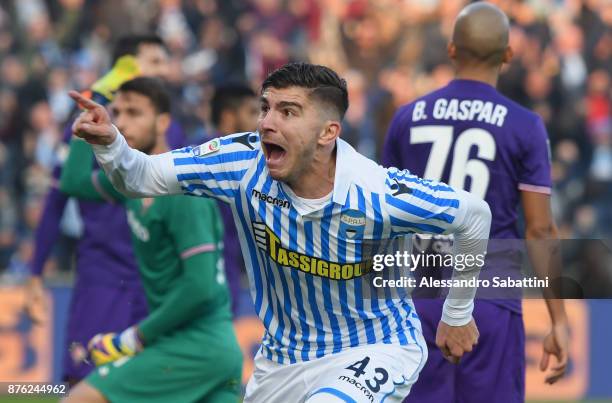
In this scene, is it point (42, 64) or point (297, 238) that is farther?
point (42, 64)

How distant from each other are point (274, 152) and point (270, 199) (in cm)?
24

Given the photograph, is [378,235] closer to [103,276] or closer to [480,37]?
[480,37]

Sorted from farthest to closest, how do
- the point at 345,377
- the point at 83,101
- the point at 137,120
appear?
the point at 137,120 → the point at 345,377 → the point at 83,101

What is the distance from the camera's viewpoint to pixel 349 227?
592cm

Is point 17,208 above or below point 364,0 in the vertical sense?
below

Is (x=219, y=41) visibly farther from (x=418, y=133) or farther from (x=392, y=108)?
(x=418, y=133)

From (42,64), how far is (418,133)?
38.1 ft

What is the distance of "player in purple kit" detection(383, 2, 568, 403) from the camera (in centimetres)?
704

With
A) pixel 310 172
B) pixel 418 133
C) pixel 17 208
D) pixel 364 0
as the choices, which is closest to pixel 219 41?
pixel 364 0

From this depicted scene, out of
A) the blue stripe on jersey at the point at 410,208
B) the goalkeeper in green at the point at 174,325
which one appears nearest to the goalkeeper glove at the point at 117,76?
the goalkeeper in green at the point at 174,325

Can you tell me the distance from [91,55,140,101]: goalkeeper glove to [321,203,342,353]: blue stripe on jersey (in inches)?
104

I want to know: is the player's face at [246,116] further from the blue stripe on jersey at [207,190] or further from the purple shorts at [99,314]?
the blue stripe on jersey at [207,190]

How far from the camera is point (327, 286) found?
5.97 m

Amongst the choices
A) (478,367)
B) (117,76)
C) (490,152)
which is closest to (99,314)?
(117,76)
